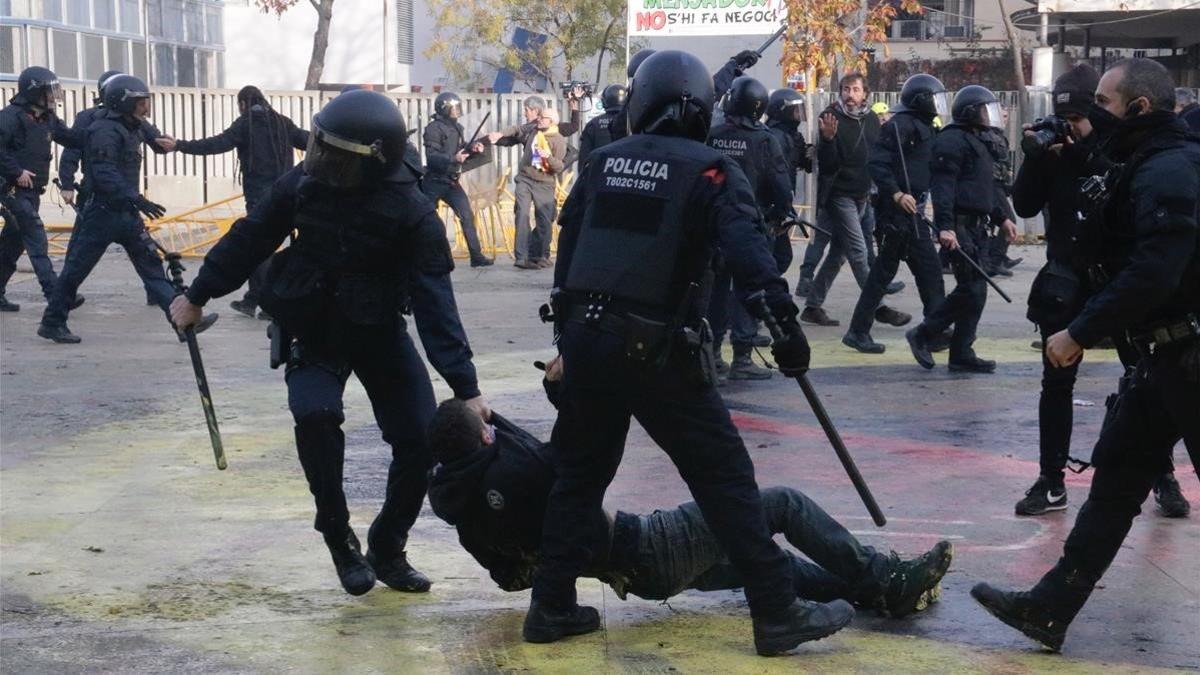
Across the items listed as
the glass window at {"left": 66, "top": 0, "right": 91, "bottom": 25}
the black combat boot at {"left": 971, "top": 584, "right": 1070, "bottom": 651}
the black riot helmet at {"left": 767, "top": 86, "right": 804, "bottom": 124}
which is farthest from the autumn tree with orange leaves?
the black combat boot at {"left": 971, "top": 584, "right": 1070, "bottom": 651}

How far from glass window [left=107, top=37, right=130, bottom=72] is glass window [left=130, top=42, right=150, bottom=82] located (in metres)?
0.34

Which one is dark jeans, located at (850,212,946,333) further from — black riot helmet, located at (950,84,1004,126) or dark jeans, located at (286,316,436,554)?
dark jeans, located at (286,316,436,554)

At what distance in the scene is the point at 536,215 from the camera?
18359 millimetres

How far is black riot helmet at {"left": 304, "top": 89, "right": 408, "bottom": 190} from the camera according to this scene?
5.41 meters

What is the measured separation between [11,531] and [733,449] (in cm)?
346

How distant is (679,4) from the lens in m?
21.7

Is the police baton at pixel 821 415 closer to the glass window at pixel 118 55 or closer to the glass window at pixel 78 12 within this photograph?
the glass window at pixel 78 12

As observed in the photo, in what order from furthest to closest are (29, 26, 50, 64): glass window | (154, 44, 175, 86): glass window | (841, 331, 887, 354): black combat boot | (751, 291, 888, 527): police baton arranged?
(154, 44, 175, 86): glass window
(29, 26, 50, 64): glass window
(841, 331, 887, 354): black combat boot
(751, 291, 888, 527): police baton

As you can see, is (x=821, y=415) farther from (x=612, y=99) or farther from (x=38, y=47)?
(x=38, y=47)

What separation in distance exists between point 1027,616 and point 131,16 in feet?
105

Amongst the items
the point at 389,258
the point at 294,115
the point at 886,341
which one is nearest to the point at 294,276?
the point at 389,258

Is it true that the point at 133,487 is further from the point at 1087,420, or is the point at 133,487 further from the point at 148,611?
the point at 1087,420

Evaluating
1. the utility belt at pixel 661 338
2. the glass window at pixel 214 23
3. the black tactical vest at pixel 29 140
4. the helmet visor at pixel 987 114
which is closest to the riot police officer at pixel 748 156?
the helmet visor at pixel 987 114

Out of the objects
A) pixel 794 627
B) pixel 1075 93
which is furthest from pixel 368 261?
pixel 1075 93
